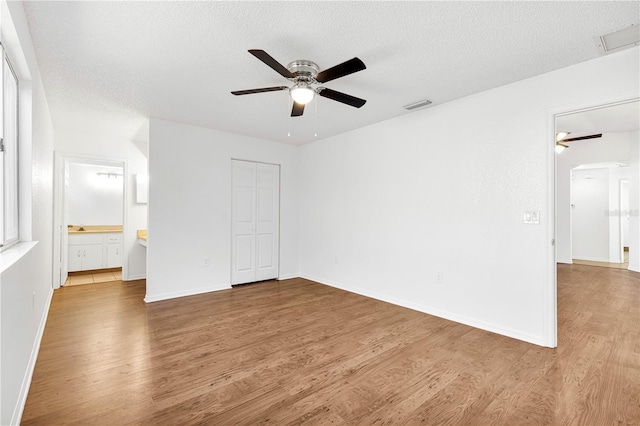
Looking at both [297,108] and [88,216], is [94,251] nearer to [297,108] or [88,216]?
[88,216]

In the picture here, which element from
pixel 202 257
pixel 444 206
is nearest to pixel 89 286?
pixel 202 257

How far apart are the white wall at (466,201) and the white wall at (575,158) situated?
5193mm

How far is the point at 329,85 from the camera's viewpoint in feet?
10.4

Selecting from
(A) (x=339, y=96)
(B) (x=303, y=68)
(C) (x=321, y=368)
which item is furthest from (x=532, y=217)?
(B) (x=303, y=68)

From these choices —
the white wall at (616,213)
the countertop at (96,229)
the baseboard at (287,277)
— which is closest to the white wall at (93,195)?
the countertop at (96,229)

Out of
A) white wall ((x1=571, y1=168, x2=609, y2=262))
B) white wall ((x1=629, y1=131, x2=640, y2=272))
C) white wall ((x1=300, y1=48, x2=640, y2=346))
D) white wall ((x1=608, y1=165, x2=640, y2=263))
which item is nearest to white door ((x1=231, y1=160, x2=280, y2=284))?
white wall ((x1=300, y1=48, x2=640, y2=346))

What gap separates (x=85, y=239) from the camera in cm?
590

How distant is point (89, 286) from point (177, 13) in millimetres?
4914

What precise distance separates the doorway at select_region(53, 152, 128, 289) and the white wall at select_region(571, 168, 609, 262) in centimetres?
1055

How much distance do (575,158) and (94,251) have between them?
414 inches

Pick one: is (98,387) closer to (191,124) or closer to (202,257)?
(202,257)

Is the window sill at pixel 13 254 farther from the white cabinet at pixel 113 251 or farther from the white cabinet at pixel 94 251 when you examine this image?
the white cabinet at pixel 113 251

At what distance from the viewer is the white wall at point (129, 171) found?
16.8 feet

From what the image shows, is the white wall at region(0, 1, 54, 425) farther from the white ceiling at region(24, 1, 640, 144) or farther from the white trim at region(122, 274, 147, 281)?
the white trim at region(122, 274, 147, 281)
